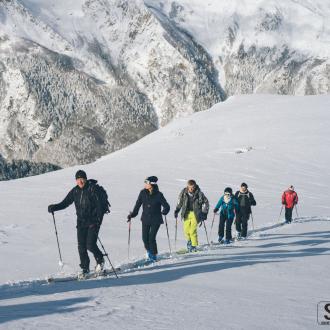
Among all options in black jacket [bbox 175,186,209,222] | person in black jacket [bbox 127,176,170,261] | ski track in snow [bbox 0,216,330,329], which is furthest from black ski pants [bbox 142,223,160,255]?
black jacket [bbox 175,186,209,222]

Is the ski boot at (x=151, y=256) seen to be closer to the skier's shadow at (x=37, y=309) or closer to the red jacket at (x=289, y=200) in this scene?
the skier's shadow at (x=37, y=309)

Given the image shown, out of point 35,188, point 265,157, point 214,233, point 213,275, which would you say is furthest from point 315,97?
point 213,275

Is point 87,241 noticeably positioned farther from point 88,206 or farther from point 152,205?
point 152,205

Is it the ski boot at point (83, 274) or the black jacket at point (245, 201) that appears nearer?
the ski boot at point (83, 274)

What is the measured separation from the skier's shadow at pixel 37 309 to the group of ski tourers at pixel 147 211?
8.62ft

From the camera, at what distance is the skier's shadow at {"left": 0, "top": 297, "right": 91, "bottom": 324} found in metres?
7.34

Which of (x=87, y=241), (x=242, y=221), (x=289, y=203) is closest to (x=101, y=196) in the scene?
(x=87, y=241)

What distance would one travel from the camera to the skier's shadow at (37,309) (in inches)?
289

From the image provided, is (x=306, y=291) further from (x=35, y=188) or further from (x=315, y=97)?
(x=315, y=97)

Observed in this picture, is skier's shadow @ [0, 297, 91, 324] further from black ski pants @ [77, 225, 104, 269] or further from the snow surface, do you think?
black ski pants @ [77, 225, 104, 269]

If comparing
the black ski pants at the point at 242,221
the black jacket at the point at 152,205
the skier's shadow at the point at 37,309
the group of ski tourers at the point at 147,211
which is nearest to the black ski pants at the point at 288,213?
the group of ski tourers at the point at 147,211

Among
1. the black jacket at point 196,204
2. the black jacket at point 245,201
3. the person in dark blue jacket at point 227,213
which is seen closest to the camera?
the black jacket at point 196,204

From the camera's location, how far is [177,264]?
12445 millimetres

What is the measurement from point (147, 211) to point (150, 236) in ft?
1.76
